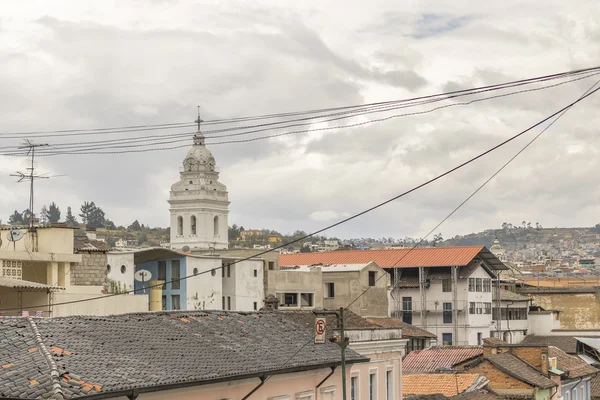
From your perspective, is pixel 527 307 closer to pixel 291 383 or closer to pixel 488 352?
pixel 488 352

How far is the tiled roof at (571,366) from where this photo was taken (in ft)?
159

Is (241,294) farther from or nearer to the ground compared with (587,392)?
farther from the ground

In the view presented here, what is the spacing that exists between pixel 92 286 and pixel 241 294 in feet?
70.2

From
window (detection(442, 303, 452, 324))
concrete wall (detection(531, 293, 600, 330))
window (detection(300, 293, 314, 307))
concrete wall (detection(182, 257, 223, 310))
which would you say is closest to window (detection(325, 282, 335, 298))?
window (detection(300, 293, 314, 307))

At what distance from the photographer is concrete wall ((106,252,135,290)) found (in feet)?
201

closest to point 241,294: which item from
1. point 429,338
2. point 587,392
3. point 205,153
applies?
point 429,338

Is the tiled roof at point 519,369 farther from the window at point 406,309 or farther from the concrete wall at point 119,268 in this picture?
the window at point 406,309

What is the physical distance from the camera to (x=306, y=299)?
79875mm

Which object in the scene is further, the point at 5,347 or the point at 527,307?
the point at 527,307

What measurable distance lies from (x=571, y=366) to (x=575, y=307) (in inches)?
2117

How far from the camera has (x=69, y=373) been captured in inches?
742

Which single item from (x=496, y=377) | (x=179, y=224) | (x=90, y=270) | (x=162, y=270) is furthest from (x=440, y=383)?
(x=179, y=224)

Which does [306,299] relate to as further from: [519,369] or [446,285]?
[519,369]

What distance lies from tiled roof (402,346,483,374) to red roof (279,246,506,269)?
138 feet
